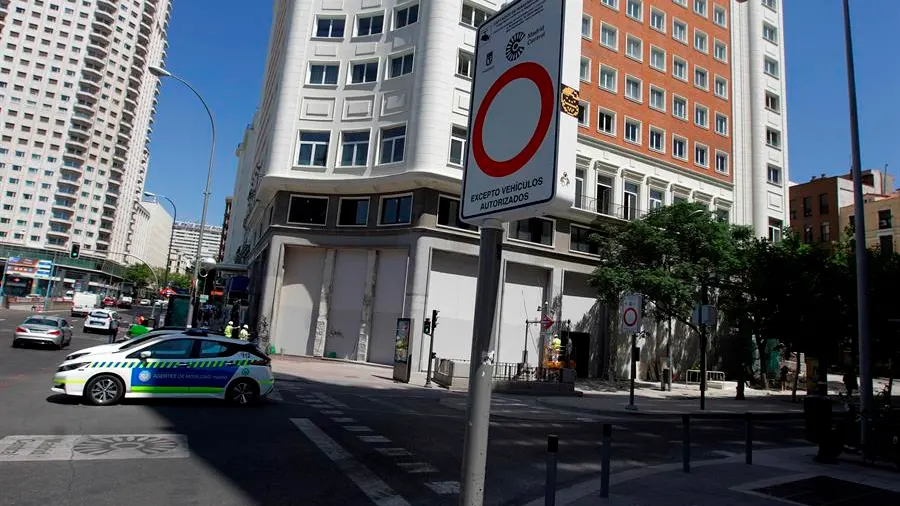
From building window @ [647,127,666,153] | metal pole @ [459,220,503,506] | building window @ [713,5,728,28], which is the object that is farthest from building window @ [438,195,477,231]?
building window @ [713,5,728,28]

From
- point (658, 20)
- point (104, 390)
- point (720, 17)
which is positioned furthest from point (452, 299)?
point (720, 17)

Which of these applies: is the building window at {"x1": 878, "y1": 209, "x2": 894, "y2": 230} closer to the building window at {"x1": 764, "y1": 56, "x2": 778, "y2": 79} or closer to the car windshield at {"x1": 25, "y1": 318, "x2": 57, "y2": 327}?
the building window at {"x1": 764, "y1": 56, "x2": 778, "y2": 79}

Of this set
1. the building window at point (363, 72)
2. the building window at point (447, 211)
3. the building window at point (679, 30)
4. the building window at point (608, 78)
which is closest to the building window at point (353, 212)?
the building window at point (447, 211)

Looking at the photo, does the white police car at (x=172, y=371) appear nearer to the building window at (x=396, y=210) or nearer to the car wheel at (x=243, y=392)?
the car wheel at (x=243, y=392)

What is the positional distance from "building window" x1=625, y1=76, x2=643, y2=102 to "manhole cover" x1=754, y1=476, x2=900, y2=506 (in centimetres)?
3163

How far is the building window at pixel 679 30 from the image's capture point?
129 ft

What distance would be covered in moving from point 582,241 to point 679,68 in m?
16.0

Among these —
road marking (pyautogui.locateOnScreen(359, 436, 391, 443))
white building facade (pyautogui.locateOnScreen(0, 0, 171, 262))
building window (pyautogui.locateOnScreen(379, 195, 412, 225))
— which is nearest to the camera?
road marking (pyautogui.locateOnScreen(359, 436, 391, 443))

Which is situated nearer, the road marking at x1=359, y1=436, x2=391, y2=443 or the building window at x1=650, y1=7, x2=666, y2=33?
the road marking at x1=359, y1=436, x2=391, y2=443

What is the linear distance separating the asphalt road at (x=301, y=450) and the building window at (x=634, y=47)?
92.5ft

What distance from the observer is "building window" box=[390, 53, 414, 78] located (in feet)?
103

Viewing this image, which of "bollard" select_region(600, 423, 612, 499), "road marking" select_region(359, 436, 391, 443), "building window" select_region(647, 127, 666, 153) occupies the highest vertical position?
"building window" select_region(647, 127, 666, 153)

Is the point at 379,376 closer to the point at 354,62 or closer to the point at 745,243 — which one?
the point at 354,62

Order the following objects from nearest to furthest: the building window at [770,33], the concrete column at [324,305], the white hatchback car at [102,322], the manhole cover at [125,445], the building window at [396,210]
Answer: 1. the manhole cover at [125,445]
2. the building window at [396,210]
3. the concrete column at [324,305]
4. the white hatchback car at [102,322]
5. the building window at [770,33]
